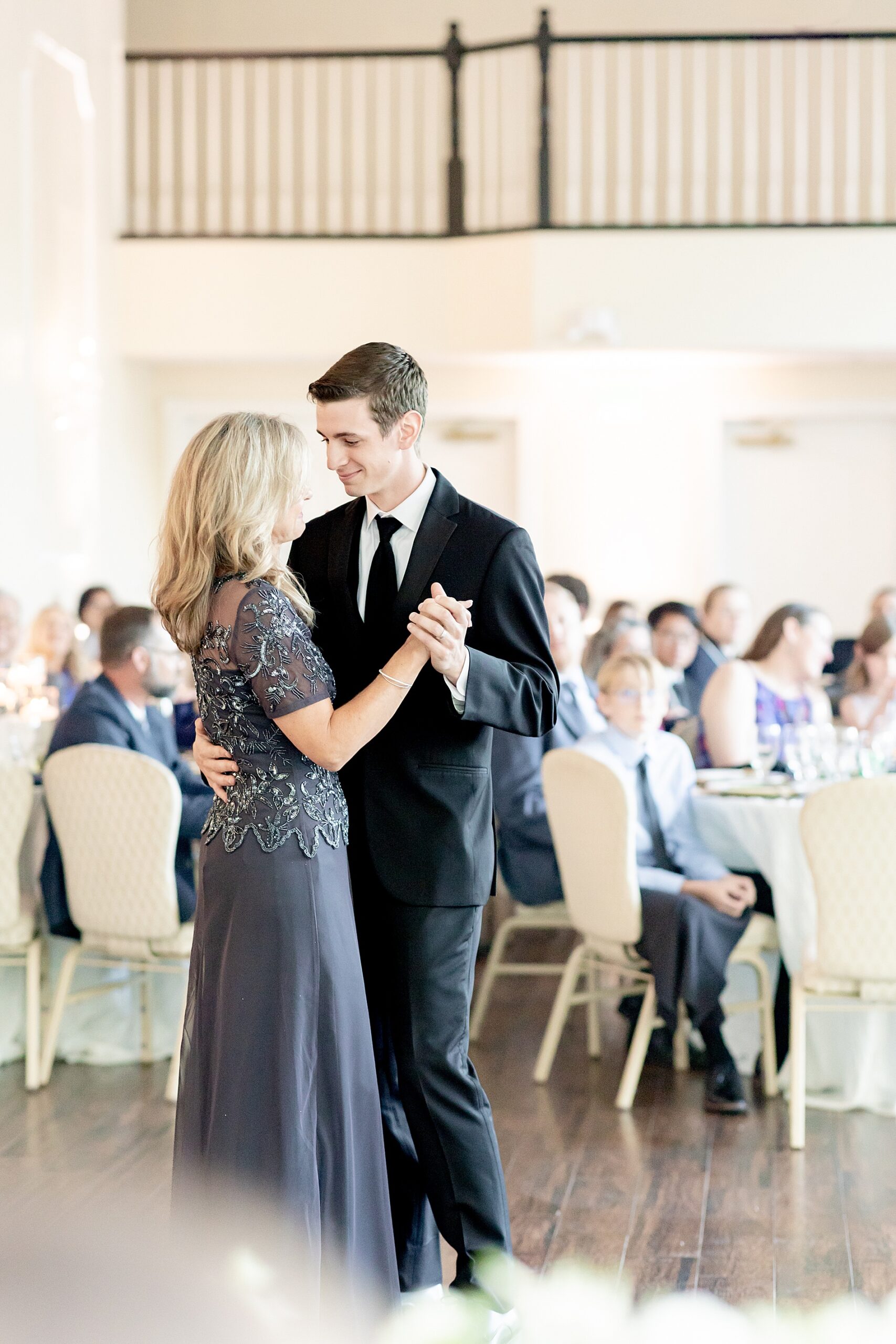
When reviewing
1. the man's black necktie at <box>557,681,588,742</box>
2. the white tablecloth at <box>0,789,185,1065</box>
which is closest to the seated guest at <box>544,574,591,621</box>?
the man's black necktie at <box>557,681,588,742</box>

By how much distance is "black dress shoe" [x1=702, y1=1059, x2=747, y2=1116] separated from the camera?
4035mm

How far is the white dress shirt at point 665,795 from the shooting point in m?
Result: 4.33

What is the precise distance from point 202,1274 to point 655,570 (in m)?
10.4

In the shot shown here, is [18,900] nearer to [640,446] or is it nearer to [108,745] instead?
[108,745]

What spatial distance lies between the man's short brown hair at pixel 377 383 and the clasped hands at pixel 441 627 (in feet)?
1.09

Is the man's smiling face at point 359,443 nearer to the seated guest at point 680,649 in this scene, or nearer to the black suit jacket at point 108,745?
the black suit jacket at point 108,745

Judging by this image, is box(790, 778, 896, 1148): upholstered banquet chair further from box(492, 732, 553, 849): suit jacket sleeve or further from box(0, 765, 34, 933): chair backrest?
box(0, 765, 34, 933): chair backrest

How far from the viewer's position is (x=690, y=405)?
10.6 m

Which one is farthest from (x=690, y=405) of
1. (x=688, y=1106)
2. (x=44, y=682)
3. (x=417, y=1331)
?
(x=417, y=1331)

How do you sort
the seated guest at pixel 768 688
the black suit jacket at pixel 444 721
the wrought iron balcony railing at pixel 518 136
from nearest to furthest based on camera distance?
1. the black suit jacket at pixel 444 721
2. the seated guest at pixel 768 688
3. the wrought iron balcony railing at pixel 518 136

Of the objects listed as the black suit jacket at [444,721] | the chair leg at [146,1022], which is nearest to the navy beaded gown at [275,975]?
the black suit jacket at [444,721]

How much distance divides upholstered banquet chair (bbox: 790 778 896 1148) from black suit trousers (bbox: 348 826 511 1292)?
153 cm

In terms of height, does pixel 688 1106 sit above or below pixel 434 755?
below

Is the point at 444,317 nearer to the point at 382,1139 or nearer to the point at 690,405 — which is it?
the point at 690,405
